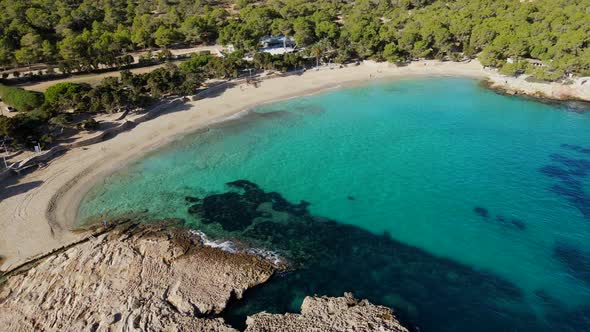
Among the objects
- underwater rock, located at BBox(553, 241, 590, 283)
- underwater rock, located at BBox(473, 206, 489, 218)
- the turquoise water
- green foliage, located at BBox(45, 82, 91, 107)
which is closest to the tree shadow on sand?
the turquoise water

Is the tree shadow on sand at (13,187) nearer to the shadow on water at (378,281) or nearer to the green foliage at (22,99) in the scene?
the green foliage at (22,99)

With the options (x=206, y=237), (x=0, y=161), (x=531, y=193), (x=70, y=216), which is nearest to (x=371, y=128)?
(x=531, y=193)

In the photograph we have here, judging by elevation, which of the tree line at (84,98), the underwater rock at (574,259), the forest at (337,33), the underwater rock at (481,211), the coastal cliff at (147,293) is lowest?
the underwater rock at (574,259)

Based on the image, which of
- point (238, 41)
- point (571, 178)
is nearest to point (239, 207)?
point (571, 178)

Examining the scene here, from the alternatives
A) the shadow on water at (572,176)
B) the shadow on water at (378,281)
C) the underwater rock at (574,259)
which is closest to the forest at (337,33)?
the shadow on water at (572,176)

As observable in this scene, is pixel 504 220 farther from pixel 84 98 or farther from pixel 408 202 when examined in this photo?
pixel 84 98

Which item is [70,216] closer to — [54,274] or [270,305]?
[54,274]
